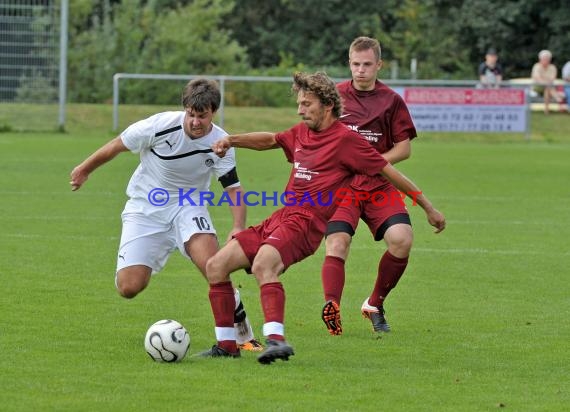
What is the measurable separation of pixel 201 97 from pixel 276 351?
166cm

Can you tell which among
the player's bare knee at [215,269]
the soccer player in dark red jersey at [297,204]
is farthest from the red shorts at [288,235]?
the player's bare knee at [215,269]

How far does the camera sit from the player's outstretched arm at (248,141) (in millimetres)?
7648

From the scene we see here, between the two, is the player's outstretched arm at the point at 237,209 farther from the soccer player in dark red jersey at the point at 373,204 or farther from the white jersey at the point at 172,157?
the soccer player in dark red jersey at the point at 373,204

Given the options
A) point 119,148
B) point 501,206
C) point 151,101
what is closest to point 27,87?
point 151,101

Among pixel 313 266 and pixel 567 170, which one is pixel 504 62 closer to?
pixel 567 170

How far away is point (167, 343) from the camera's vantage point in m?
7.24

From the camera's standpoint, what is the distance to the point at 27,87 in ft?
95.2

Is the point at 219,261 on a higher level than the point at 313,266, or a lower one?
higher

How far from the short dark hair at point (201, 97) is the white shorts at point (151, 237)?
0.86 meters

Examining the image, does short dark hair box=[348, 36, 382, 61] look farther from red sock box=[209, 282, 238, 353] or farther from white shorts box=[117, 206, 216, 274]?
red sock box=[209, 282, 238, 353]

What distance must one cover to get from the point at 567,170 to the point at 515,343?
15.0 m

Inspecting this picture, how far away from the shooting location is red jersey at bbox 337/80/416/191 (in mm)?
9102

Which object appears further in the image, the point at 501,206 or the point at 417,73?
the point at 417,73

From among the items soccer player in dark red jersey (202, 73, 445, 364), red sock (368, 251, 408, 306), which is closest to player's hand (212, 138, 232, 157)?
soccer player in dark red jersey (202, 73, 445, 364)
